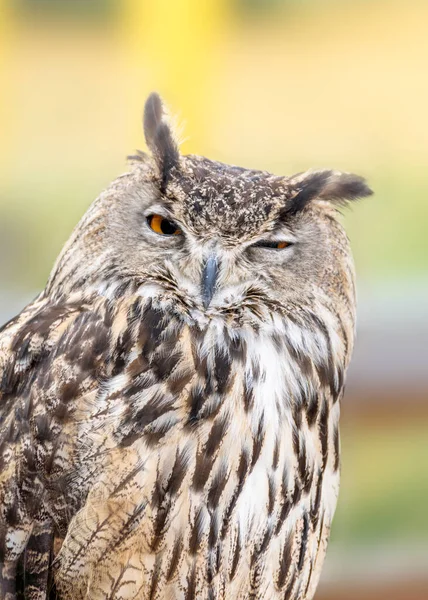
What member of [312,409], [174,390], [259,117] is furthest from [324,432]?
[259,117]

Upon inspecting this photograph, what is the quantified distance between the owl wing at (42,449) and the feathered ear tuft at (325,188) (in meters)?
0.30

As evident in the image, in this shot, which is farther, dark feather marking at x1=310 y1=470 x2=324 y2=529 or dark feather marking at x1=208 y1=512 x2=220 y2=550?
dark feather marking at x1=310 y1=470 x2=324 y2=529

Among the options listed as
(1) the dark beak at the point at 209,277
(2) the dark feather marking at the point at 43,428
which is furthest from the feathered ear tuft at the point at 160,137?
(2) the dark feather marking at the point at 43,428

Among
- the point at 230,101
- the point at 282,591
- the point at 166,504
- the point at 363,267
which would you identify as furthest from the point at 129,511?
the point at 230,101

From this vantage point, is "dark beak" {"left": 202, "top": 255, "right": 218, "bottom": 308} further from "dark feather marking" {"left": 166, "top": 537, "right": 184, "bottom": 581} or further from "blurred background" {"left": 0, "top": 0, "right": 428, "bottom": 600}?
"blurred background" {"left": 0, "top": 0, "right": 428, "bottom": 600}

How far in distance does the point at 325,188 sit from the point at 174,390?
1.15 ft

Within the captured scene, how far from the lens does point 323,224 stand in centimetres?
128

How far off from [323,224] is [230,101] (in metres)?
3.64

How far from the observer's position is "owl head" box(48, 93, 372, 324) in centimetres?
119

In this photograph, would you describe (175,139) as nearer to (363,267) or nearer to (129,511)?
(129,511)

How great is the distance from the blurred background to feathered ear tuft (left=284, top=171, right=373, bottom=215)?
1109mm

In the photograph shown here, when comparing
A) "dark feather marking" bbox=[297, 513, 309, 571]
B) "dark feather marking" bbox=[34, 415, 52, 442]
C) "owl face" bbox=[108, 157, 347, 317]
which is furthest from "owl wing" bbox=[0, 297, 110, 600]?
"dark feather marking" bbox=[297, 513, 309, 571]

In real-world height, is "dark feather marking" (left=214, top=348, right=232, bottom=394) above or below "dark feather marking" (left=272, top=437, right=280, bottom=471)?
above

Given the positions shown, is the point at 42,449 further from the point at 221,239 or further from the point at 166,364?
the point at 221,239
